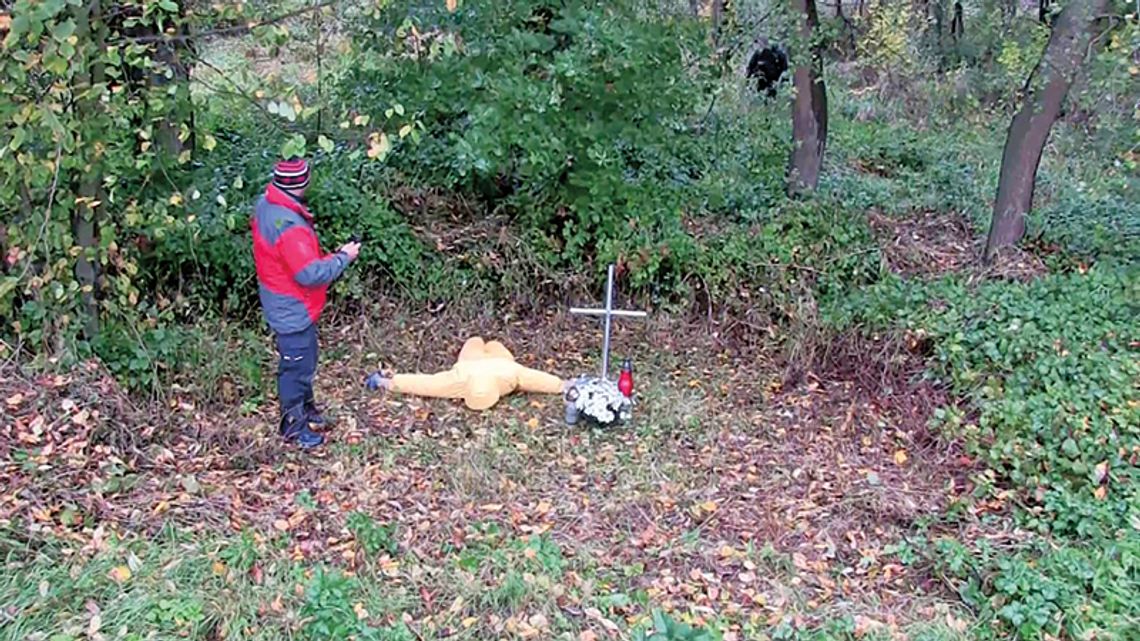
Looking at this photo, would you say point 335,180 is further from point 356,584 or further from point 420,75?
point 356,584

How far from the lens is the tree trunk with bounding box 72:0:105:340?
3.98 metres

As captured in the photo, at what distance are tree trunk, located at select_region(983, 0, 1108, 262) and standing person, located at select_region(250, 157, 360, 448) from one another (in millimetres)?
4473

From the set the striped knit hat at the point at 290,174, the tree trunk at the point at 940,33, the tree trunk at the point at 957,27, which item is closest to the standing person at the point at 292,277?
the striped knit hat at the point at 290,174

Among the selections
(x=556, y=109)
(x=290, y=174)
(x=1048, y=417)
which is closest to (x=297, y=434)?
(x=290, y=174)

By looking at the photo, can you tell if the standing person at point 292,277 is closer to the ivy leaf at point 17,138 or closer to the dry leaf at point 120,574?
the ivy leaf at point 17,138

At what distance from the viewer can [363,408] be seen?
521 centimetres

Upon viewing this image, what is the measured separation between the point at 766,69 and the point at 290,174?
6.14m

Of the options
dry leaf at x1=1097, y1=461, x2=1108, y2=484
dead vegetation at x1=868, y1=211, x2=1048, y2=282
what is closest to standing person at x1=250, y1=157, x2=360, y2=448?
dry leaf at x1=1097, y1=461, x2=1108, y2=484

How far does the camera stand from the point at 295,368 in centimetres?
471

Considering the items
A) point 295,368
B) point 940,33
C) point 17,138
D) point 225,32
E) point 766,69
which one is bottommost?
point 295,368

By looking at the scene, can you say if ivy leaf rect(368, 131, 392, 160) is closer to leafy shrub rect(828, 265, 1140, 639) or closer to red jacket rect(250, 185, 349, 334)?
red jacket rect(250, 185, 349, 334)

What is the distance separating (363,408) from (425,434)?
1.57 ft

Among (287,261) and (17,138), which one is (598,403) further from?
(17,138)

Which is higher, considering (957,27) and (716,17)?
(957,27)
